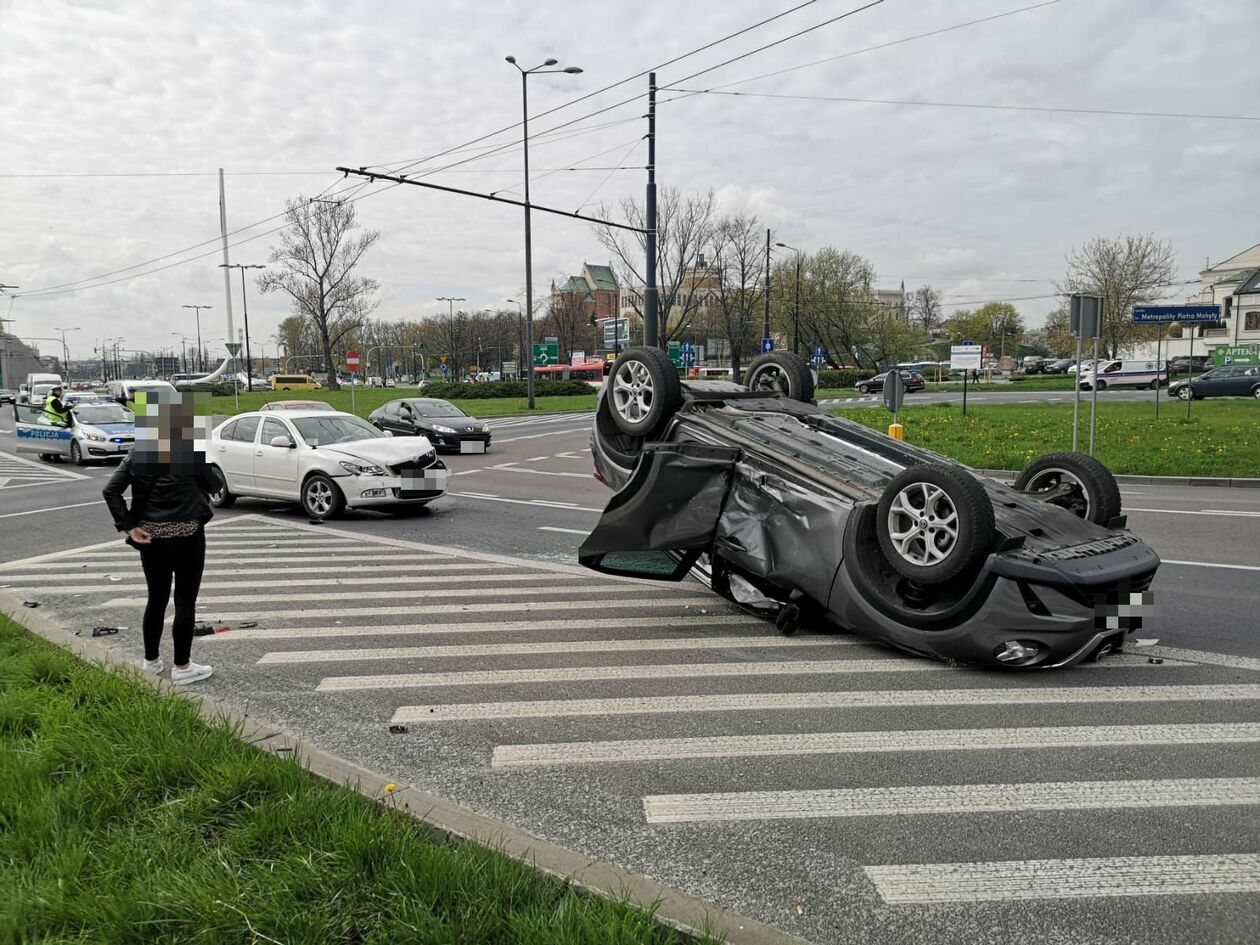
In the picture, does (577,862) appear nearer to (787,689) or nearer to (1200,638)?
(787,689)

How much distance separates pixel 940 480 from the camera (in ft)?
16.1

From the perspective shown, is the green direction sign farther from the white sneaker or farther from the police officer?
the white sneaker

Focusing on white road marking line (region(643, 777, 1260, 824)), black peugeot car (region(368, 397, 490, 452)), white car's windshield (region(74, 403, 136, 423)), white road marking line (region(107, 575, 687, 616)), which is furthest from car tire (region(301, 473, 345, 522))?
white car's windshield (region(74, 403, 136, 423))

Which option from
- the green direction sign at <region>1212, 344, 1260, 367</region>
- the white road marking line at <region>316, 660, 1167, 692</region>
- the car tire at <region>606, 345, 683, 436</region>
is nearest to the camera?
the white road marking line at <region>316, 660, 1167, 692</region>

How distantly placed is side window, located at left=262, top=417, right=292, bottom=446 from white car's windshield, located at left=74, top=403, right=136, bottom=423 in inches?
462

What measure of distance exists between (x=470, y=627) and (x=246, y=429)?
8147mm

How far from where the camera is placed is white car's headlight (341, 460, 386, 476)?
1204cm

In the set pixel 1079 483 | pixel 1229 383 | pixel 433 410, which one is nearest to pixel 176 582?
pixel 1079 483

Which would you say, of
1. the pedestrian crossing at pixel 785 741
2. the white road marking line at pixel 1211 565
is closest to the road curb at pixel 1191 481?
the white road marking line at pixel 1211 565

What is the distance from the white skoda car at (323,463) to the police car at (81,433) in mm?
9794

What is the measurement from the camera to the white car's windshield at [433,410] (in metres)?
24.0

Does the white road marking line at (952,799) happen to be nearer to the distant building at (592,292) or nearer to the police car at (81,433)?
the police car at (81,433)

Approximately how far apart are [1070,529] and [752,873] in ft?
10.5

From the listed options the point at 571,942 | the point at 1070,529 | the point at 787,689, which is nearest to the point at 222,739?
the point at 571,942
